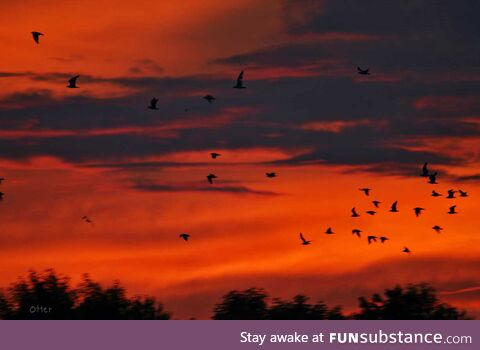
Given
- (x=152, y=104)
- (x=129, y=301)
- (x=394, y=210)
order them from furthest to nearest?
(x=129, y=301), (x=394, y=210), (x=152, y=104)

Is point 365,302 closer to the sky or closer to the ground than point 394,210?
closer to the sky

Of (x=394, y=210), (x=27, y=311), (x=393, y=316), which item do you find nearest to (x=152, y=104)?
(x=394, y=210)

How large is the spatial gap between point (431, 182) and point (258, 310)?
32.5 metres

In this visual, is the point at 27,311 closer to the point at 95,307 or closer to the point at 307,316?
the point at 95,307

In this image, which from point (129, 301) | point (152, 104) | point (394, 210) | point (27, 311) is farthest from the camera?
point (129, 301)

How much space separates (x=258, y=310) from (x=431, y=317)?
12916 millimetres

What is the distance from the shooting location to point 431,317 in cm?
11481

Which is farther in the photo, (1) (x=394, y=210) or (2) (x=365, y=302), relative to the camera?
(2) (x=365, y=302)

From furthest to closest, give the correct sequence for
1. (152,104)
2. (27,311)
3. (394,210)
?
(27,311)
(394,210)
(152,104)

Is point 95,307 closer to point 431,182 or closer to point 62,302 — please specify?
point 62,302

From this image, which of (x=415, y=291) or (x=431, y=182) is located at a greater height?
(x=415, y=291)

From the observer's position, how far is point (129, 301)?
11419 cm

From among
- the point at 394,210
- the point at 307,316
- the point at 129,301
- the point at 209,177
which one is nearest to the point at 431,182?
the point at 394,210

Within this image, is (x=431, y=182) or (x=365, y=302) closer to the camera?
(x=431, y=182)
